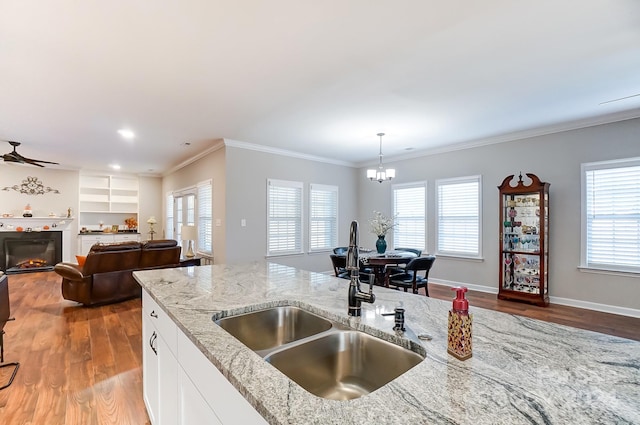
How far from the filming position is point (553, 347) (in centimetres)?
104

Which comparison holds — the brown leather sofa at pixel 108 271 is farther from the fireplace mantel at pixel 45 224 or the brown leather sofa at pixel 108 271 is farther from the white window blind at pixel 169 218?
the fireplace mantel at pixel 45 224

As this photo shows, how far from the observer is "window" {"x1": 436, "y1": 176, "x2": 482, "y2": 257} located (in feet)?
18.1

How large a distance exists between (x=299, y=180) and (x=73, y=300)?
13.5 ft

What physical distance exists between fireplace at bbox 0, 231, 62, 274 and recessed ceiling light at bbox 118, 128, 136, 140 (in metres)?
4.65

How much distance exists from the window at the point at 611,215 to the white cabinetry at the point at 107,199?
1030 cm

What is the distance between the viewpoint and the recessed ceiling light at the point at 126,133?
15.5 feet

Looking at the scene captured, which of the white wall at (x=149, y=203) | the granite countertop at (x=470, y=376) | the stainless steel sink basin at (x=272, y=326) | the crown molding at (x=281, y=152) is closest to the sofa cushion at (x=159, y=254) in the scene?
the crown molding at (x=281, y=152)

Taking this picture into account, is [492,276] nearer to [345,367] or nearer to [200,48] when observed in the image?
[345,367]

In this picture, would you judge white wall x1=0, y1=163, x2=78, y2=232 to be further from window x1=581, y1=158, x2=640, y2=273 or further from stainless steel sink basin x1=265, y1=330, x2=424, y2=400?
window x1=581, y1=158, x2=640, y2=273

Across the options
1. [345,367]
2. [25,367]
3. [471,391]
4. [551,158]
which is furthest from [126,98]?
[551,158]

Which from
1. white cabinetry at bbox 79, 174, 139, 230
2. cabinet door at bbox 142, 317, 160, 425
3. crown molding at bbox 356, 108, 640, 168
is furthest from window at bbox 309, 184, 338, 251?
white cabinetry at bbox 79, 174, 139, 230

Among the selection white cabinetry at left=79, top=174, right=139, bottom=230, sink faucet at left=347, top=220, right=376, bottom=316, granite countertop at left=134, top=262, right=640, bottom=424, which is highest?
white cabinetry at left=79, top=174, right=139, bottom=230

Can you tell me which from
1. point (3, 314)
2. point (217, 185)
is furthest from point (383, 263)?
point (3, 314)

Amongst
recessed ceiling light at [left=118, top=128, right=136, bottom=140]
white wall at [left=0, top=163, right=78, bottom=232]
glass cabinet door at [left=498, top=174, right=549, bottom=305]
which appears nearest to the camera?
glass cabinet door at [left=498, top=174, right=549, bottom=305]
